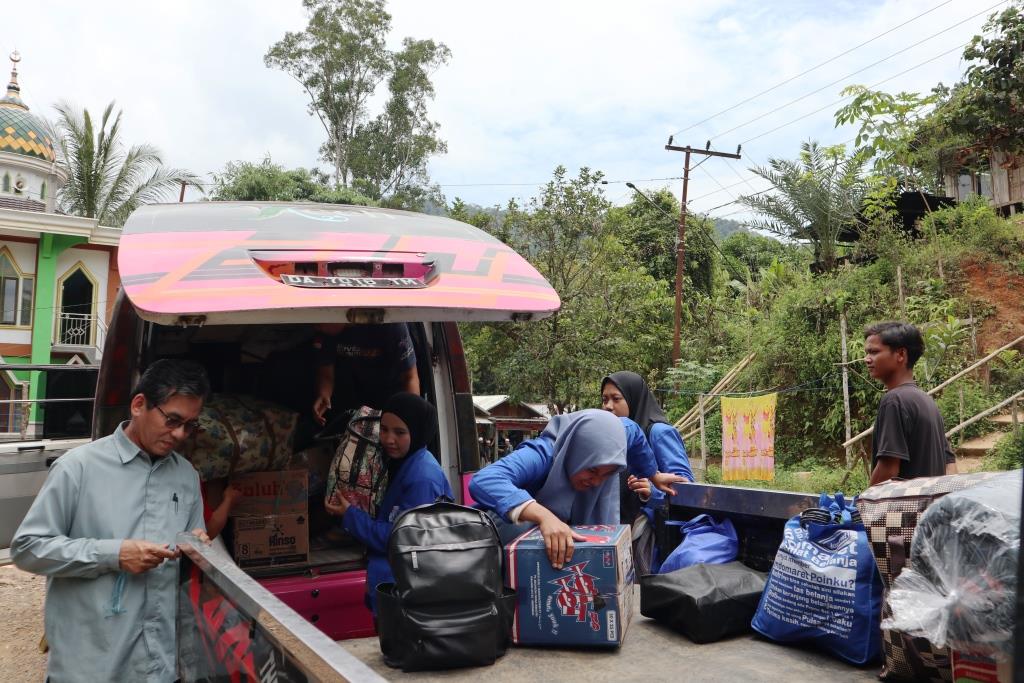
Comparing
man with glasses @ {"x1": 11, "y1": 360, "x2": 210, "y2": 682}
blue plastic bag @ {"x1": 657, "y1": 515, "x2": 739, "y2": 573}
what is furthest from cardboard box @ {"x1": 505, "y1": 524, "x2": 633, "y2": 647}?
man with glasses @ {"x1": 11, "y1": 360, "x2": 210, "y2": 682}

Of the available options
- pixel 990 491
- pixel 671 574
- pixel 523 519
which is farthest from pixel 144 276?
pixel 990 491

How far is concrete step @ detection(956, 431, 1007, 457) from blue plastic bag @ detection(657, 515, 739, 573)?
10505mm

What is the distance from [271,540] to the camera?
357 cm

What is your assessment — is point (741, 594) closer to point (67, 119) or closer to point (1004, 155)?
point (1004, 155)

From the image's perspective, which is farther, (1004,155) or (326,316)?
(1004,155)

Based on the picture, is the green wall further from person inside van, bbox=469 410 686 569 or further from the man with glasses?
person inside van, bbox=469 410 686 569

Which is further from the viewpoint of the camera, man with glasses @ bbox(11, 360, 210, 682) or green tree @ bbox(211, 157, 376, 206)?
green tree @ bbox(211, 157, 376, 206)

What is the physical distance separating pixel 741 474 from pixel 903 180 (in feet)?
40.8

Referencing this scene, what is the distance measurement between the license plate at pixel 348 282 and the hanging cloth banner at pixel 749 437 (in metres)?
11.2

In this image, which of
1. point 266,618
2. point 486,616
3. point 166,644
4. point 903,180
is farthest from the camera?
point 903,180

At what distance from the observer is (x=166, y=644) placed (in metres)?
2.50

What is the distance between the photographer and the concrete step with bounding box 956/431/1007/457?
1213 centimetres

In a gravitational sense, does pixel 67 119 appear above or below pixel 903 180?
above

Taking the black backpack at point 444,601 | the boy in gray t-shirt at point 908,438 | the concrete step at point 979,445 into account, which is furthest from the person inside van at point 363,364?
the concrete step at point 979,445
